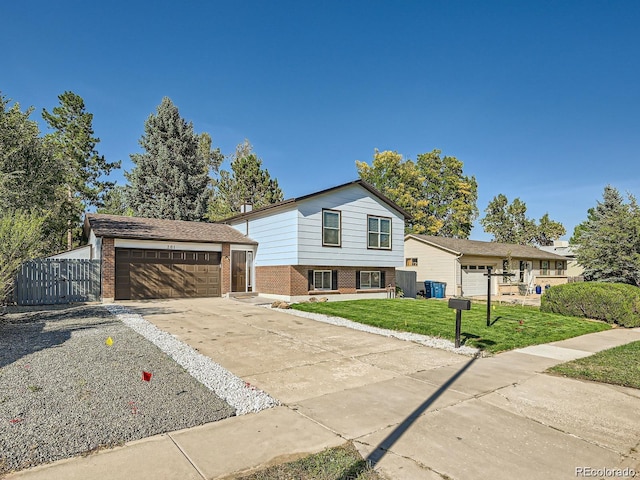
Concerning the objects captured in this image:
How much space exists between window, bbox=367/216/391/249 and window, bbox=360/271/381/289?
4.97 ft

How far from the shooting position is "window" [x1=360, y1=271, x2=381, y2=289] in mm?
19828

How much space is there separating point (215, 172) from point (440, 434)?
46.1 meters

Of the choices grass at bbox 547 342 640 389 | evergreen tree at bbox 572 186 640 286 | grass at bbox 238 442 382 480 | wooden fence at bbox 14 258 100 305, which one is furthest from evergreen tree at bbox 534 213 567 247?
grass at bbox 238 442 382 480

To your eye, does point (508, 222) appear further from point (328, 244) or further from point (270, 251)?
point (270, 251)

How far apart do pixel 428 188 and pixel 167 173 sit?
86.8 ft

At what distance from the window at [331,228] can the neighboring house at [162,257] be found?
4349mm

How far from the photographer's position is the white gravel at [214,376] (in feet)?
15.9

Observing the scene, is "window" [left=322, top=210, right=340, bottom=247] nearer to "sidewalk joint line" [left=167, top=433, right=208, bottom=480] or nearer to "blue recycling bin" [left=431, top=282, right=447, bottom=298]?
"blue recycling bin" [left=431, top=282, right=447, bottom=298]

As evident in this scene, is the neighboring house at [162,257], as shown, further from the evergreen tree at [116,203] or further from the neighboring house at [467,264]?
the evergreen tree at [116,203]

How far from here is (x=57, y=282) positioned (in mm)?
15336

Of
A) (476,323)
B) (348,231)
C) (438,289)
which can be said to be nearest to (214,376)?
(476,323)

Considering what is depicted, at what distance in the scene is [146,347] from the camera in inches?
296

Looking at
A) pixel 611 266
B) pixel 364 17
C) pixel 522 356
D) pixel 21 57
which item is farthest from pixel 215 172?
pixel 522 356

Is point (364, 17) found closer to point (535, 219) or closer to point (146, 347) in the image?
point (146, 347)
